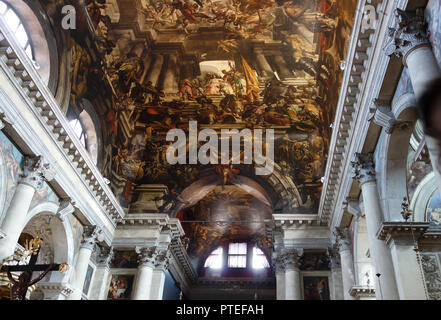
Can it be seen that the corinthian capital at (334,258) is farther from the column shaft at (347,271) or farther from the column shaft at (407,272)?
the column shaft at (407,272)

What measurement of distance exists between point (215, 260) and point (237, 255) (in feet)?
5.01

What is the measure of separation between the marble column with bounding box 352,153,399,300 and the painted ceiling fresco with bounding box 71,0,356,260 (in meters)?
3.39

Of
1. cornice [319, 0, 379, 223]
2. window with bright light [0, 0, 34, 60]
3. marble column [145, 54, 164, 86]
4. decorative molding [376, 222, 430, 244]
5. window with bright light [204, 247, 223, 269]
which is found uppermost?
marble column [145, 54, 164, 86]

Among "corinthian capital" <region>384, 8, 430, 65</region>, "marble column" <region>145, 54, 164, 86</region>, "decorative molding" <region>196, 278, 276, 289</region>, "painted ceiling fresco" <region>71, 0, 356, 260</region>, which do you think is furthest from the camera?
"decorative molding" <region>196, 278, 276, 289</region>

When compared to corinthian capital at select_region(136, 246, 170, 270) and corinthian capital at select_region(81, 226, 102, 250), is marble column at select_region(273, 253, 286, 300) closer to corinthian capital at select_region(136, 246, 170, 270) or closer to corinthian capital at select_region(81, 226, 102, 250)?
corinthian capital at select_region(136, 246, 170, 270)

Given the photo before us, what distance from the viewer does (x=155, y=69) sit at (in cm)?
1698

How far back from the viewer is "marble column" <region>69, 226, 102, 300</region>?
14937 millimetres

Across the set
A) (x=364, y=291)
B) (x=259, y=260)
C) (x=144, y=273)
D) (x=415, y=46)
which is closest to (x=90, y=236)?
(x=144, y=273)

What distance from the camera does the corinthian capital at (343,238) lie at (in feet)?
49.9

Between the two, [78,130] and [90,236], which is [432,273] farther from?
[78,130]

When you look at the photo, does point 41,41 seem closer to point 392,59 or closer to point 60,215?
point 60,215

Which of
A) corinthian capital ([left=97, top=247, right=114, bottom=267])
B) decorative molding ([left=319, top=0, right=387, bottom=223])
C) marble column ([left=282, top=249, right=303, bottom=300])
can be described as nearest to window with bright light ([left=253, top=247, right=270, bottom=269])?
marble column ([left=282, top=249, right=303, bottom=300])
